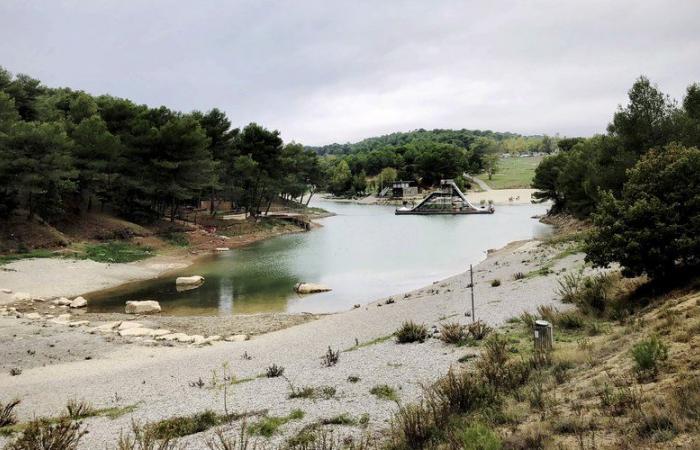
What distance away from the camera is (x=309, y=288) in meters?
27.1

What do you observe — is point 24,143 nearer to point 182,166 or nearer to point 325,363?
point 182,166

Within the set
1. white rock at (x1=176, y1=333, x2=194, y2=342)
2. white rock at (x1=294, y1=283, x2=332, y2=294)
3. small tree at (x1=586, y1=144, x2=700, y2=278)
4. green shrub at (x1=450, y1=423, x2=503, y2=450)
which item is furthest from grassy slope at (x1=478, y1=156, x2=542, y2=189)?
green shrub at (x1=450, y1=423, x2=503, y2=450)

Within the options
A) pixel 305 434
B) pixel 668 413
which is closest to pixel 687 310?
pixel 668 413

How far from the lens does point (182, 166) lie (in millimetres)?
46188

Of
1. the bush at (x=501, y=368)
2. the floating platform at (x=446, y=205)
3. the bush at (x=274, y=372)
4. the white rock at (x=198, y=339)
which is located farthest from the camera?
the floating platform at (x=446, y=205)

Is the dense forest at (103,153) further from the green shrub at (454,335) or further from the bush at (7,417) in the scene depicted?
the green shrub at (454,335)

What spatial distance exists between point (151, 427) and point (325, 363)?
190 inches

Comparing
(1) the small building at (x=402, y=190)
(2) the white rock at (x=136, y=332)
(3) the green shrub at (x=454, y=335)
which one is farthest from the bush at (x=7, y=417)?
(1) the small building at (x=402, y=190)

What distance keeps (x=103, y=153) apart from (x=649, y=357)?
1716 inches

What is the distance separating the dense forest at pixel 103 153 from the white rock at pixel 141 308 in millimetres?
16760

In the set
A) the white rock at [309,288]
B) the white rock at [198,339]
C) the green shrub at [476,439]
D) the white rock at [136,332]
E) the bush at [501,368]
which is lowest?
the white rock at [309,288]

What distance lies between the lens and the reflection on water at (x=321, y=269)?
24859 mm

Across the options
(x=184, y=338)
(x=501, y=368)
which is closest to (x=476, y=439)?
(x=501, y=368)

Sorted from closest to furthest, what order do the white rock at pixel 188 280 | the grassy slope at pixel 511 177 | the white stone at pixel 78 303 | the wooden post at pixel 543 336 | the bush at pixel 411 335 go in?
the wooden post at pixel 543 336, the bush at pixel 411 335, the white stone at pixel 78 303, the white rock at pixel 188 280, the grassy slope at pixel 511 177
